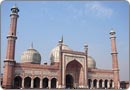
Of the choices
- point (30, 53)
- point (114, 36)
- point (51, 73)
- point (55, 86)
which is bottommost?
point (55, 86)

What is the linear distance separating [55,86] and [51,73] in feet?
4.85

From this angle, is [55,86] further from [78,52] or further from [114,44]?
[114,44]

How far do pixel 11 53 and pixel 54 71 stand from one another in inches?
163

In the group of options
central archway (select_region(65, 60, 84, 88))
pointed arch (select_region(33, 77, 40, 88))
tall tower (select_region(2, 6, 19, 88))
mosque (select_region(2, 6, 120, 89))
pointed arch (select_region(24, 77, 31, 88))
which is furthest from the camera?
central archway (select_region(65, 60, 84, 88))

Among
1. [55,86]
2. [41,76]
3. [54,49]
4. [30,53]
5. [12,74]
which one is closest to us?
[12,74]

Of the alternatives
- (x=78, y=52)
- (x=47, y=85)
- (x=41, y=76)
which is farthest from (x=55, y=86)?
(x=78, y=52)

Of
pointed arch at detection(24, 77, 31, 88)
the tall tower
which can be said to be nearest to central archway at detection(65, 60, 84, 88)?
pointed arch at detection(24, 77, 31, 88)

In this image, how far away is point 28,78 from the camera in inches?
714

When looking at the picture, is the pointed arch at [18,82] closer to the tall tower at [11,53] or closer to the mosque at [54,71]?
the mosque at [54,71]

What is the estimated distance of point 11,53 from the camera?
16.7m

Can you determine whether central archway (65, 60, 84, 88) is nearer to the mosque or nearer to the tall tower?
the mosque

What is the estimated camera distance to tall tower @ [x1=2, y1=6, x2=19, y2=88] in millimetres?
15945

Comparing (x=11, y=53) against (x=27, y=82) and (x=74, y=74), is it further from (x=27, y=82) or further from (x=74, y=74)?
(x=74, y=74)

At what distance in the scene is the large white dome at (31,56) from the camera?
798 inches
